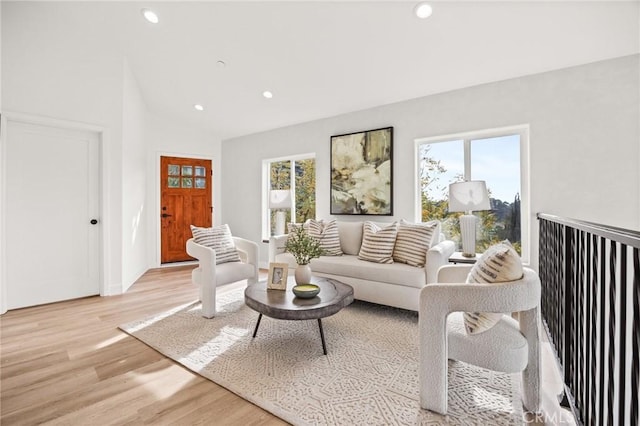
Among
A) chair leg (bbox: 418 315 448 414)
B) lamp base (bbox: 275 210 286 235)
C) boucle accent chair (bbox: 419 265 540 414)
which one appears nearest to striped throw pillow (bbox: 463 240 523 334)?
boucle accent chair (bbox: 419 265 540 414)

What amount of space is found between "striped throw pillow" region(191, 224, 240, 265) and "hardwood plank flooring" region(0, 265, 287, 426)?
938 mm

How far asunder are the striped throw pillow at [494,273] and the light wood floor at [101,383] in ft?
1.90

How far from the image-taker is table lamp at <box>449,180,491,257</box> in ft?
10.2

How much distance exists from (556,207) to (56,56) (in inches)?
221

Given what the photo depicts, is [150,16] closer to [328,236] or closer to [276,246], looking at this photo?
[276,246]

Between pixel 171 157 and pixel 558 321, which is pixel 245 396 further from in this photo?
pixel 171 157

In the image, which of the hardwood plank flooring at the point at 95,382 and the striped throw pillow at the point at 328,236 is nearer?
the hardwood plank flooring at the point at 95,382

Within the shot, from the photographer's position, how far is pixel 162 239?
5801 mm

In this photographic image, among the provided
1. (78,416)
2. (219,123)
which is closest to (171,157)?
(219,123)

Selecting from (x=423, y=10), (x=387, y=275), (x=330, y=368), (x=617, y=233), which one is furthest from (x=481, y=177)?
(x=330, y=368)

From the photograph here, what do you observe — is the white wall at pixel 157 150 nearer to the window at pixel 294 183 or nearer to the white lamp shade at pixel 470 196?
the window at pixel 294 183

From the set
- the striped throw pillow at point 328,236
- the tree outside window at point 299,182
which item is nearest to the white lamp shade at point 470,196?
the striped throw pillow at point 328,236

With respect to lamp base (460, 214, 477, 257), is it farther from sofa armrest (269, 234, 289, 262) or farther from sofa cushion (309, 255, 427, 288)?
sofa armrest (269, 234, 289, 262)

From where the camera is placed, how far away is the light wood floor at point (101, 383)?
1648mm
